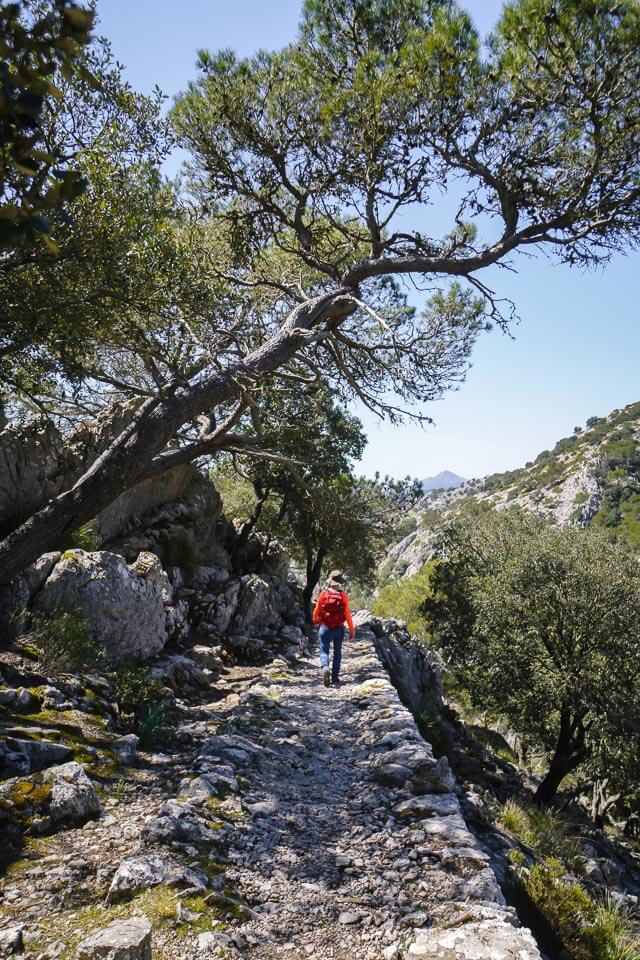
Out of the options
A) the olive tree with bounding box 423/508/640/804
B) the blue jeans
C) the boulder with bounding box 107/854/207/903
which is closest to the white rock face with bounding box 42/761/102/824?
the boulder with bounding box 107/854/207/903

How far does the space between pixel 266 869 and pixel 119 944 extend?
1.69 meters

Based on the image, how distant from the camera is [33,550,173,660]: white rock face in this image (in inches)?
322

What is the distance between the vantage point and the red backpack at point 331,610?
1028 centimetres

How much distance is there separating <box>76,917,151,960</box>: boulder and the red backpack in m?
7.57

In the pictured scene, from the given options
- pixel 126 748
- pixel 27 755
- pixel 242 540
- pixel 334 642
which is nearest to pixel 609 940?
pixel 126 748

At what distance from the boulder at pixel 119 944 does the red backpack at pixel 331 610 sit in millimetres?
7569

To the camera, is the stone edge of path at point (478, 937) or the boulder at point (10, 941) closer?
the boulder at point (10, 941)

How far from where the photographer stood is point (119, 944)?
2615 mm

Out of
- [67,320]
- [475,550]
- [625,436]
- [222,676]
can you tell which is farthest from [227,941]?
[625,436]

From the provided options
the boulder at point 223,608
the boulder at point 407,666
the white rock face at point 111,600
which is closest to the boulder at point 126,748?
the white rock face at point 111,600

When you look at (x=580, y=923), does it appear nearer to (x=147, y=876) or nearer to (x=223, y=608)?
(x=147, y=876)

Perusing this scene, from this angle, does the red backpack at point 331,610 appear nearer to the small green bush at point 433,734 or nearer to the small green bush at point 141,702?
the small green bush at point 141,702

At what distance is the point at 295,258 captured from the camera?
36.9 feet

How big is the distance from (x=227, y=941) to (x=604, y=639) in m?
18.0
